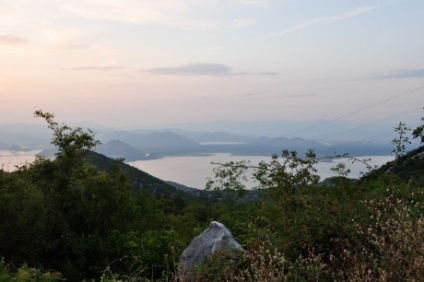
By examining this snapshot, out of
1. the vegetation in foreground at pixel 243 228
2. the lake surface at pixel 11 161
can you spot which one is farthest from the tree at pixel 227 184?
the lake surface at pixel 11 161

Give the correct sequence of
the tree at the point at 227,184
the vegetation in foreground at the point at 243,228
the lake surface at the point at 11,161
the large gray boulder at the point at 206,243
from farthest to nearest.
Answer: the tree at the point at 227,184 → the lake surface at the point at 11,161 → the large gray boulder at the point at 206,243 → the vegetation in foreground at the point at 243,228

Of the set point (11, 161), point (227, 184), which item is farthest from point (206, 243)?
point (227, 184)

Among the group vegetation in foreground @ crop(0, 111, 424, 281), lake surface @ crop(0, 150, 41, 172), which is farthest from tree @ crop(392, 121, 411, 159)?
lake surface @ crop(0, 150, 41, 172)

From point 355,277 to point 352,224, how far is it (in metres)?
1.77

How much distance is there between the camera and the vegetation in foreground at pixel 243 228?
17.8 feet

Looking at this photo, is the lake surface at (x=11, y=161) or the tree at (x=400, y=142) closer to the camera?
the tree at (x=400, y=142)

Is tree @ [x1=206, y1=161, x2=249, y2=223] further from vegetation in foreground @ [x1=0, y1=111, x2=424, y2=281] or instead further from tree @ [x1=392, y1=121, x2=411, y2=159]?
tree @ [x1=392, y1=121, x2=411, y2=159]

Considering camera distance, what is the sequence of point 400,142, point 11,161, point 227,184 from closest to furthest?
point 400,142 → point 11,161 → point 227,184

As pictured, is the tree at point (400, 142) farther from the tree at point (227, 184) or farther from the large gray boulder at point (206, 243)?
the tree at point (227, 184)

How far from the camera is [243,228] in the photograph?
8.74 meters

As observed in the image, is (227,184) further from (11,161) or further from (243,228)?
(243,228)

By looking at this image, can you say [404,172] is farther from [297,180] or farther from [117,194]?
[297,180]

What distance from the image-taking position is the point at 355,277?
4.80 m

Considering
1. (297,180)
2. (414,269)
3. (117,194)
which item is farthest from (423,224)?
(117,194)
